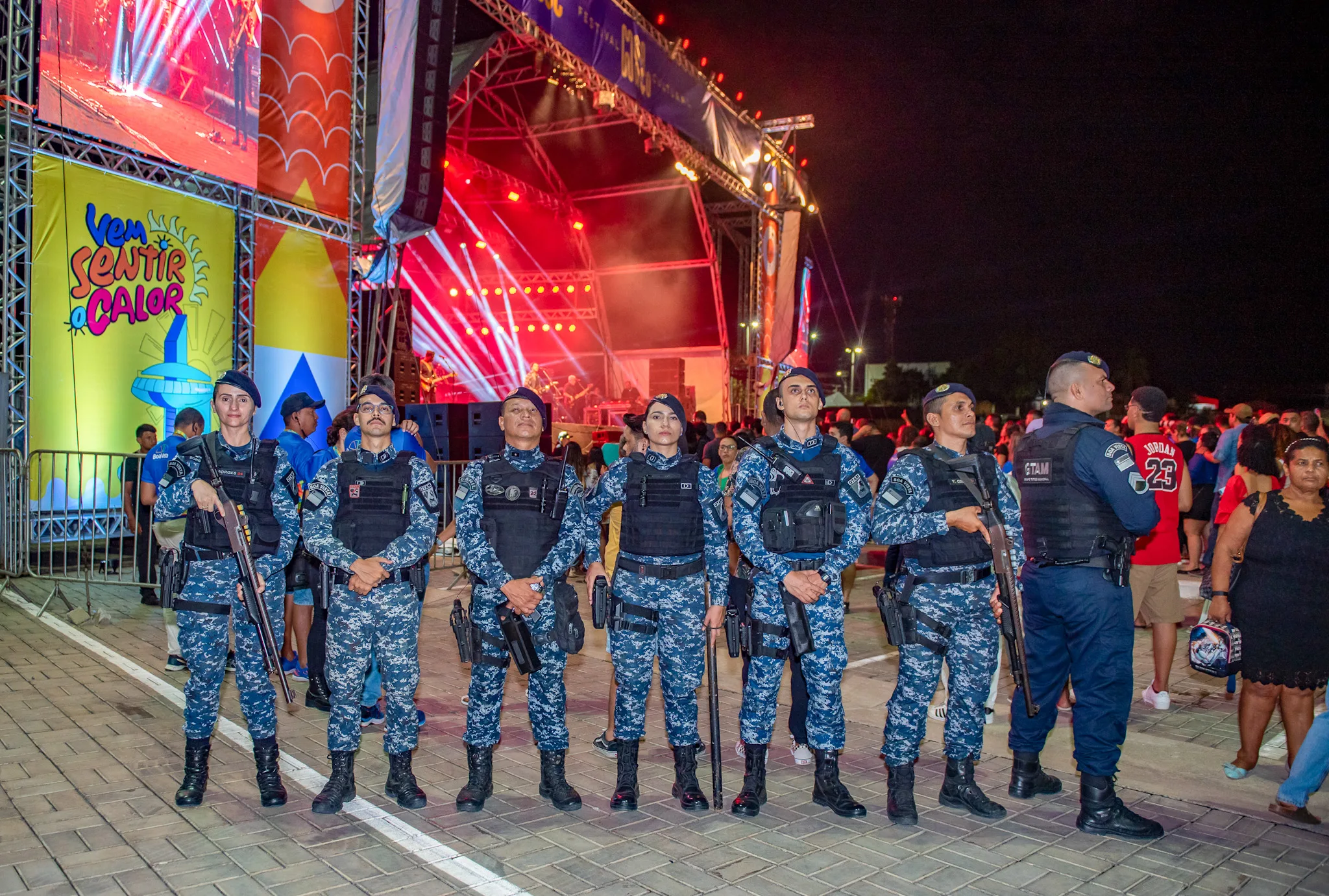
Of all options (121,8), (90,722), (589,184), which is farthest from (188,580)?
(589,184)

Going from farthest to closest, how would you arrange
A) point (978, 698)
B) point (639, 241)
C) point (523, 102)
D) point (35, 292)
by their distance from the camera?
point (639, 241)
point (523, 102)
point (35, 292)
point (978, 698)

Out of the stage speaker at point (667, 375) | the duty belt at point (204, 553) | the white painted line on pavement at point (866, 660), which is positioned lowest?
the white painted line on pavement at point (866, 660)

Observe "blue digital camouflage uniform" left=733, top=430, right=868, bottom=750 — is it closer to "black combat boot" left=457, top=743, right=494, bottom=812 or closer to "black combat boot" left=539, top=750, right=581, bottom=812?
"black combat boot" left=539, top=750, right=581, bottom=812

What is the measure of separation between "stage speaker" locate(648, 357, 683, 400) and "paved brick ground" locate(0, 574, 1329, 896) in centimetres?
2052

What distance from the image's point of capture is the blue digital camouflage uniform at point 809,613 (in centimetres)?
416

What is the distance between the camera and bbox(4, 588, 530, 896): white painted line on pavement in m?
3.47

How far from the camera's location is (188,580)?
421cm

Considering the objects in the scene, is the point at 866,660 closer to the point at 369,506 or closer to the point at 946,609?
the point at 946,609

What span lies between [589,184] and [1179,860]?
23.2 m

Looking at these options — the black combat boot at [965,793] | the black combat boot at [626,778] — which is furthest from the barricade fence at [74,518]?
the black combat boot at [965,793]

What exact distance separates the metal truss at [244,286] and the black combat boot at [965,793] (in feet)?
33.8

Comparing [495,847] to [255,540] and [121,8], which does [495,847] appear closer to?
[255,540]

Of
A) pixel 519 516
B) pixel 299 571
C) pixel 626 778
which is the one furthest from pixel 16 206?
pixel 626 778

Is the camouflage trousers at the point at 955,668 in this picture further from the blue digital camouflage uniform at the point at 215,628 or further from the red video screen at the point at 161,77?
the red video screen at the point at 161,77
